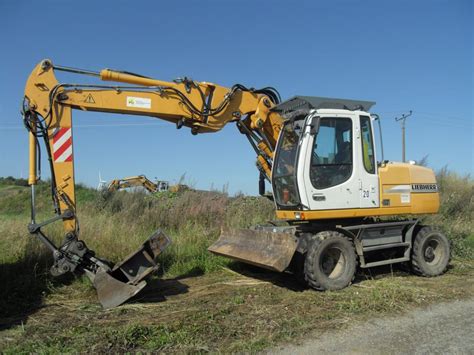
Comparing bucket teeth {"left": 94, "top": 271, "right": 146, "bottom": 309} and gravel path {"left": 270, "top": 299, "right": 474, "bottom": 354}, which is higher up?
bucket teeth {"left": 94, "top": 271, "right": 146, "bottom": 309}

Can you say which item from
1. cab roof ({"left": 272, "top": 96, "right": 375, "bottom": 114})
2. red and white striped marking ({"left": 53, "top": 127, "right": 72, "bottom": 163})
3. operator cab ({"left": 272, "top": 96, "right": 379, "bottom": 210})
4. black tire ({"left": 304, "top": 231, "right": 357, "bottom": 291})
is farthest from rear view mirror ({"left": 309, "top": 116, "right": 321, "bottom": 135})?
red and white striped marking ({"left": 53, "top": 127, "right": 72, "bottom": 163})

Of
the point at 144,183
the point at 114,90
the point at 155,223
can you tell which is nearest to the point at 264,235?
the point at 114,90

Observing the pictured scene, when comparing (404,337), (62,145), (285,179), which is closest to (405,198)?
(285,179)

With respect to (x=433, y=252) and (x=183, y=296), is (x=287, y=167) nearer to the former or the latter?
(x=183, y=296)

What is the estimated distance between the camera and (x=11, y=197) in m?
25.2

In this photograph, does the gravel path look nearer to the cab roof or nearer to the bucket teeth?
the bucket teeth

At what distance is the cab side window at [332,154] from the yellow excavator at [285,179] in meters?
0.02

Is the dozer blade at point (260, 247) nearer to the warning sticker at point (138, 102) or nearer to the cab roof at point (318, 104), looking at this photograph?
the cab roof at point (318, 104)

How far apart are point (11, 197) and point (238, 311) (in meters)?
23.6

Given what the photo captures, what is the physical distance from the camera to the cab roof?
723 centimetres

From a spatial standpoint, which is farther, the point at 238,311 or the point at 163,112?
the point at 163,112

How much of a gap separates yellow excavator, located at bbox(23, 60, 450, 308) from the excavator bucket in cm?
1

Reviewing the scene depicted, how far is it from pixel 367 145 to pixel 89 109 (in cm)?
460

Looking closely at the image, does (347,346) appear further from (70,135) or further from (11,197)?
(11,197)
